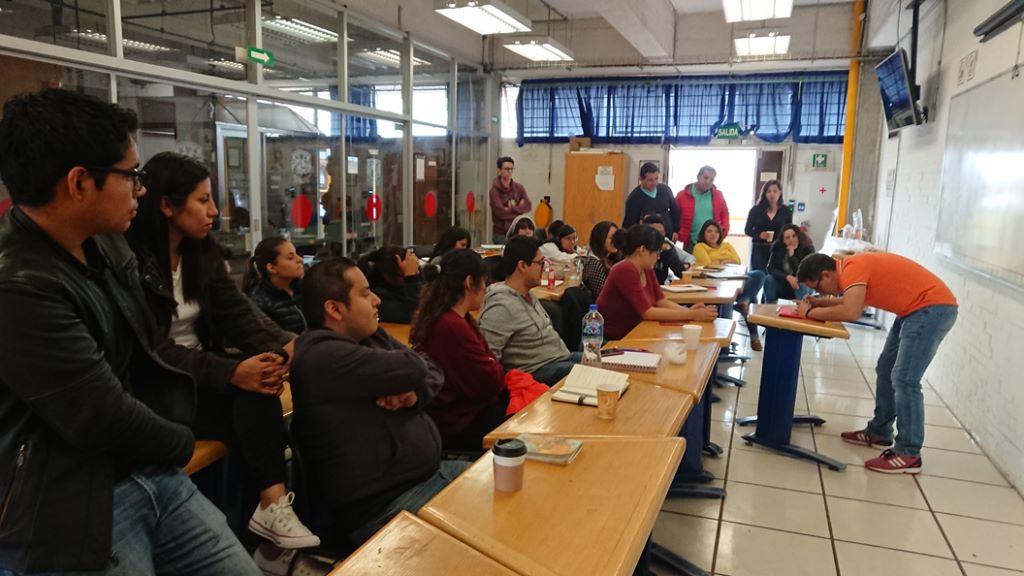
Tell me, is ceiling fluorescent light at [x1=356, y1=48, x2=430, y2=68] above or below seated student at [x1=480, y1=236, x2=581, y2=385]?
above

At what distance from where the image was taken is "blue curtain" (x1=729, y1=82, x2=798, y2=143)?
29.1 ft

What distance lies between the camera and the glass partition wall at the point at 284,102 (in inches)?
163

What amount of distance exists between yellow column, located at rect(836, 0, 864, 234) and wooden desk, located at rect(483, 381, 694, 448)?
23.6ft

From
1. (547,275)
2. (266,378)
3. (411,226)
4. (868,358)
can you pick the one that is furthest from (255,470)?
(411,226)

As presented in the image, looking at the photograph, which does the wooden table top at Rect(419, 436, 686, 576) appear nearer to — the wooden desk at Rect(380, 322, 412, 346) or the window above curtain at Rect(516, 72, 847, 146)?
the wooden desk at Rect(380, 322, 412, 346)

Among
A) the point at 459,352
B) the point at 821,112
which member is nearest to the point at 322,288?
the point at 459,352

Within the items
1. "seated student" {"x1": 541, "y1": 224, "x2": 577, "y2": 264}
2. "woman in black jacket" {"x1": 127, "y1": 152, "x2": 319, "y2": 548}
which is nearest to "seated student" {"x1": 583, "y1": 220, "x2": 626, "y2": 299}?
"seated student" {"x1": 541, "y1": 224, "x2": 577, "y2": 264}

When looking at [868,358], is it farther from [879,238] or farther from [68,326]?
[68,326]

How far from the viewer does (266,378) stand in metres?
1.91

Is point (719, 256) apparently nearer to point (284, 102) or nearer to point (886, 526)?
point (886, 526)

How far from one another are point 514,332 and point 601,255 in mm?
2210

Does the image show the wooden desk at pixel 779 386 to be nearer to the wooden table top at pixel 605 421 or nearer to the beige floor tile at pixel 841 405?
the beige floor tile at pixel 841 405

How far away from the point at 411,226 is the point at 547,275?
324 centimetres

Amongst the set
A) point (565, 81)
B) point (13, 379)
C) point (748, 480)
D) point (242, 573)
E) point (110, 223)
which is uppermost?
point (565, 81)
